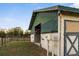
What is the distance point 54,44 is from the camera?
845 centimetres

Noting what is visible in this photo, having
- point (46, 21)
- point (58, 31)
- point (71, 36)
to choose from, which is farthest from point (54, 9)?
point (71, 36)

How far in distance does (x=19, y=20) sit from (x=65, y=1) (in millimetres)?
780

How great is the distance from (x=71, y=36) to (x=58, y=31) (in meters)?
0.23

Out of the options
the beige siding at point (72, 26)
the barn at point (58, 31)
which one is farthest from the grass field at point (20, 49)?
the beige siding at point (72, 26)

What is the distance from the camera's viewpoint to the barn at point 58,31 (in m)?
8.43

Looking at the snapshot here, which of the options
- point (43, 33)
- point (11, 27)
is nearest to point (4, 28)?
point (11, 27)

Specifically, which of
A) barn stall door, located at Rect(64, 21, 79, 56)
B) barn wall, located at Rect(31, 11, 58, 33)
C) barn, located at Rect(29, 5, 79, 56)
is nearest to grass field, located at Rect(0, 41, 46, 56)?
barn, located at Rect(29, 5, 79, 56)

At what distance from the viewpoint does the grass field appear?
8.45 meters

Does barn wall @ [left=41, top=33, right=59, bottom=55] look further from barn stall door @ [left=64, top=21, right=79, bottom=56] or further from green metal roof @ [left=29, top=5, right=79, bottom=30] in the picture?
green metal roof @ [left=29, top=5, right=79, bottom=30]

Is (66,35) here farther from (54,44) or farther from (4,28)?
(4,28)

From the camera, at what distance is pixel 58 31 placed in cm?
842

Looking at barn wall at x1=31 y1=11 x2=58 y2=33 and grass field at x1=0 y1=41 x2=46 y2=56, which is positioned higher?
barn wall at x1=31 y1=11 x2=58 y2=33

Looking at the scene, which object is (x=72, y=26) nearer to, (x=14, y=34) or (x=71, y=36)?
(x=71, y=36)

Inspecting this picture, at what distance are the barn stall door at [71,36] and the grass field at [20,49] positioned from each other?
0.38m
